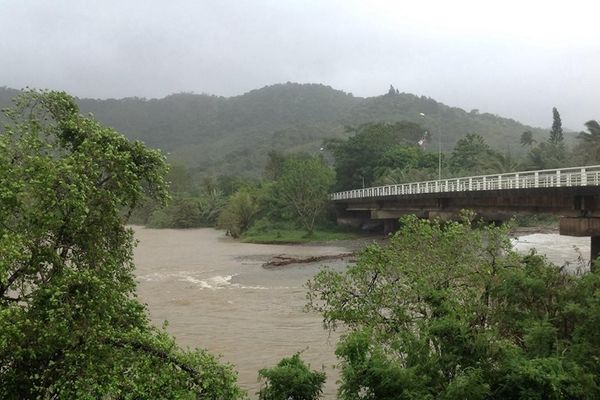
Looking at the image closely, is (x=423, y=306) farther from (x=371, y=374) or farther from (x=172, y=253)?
(x=172, y=253)

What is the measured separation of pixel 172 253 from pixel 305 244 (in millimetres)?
17442

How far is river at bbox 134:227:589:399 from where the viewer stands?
21.0 metres

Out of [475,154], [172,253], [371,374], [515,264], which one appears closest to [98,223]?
[371,374]

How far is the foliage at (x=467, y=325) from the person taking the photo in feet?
31.3

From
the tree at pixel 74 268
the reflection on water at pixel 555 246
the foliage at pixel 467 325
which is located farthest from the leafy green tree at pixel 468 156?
the tree at pixel 74 268

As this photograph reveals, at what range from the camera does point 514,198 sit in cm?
3488

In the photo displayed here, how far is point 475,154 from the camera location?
10581 cm

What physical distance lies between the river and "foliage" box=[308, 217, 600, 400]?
284cm

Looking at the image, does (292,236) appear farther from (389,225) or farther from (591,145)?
(591,145)

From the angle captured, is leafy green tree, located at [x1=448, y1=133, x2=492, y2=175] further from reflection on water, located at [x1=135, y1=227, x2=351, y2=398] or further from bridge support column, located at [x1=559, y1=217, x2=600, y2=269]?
bridge support column, located at [x1=559, y1=217, x2=600, y2=269]

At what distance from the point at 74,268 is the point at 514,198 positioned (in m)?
30.6

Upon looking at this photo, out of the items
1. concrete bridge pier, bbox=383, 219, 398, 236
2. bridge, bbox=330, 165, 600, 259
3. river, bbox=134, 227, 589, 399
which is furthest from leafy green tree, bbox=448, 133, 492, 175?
bridge, bbox=330, 165, 600, 259

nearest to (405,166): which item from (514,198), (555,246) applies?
(555,246)

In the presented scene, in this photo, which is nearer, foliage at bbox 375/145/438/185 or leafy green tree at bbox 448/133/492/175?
foliage at bbox 375/145/438/185
